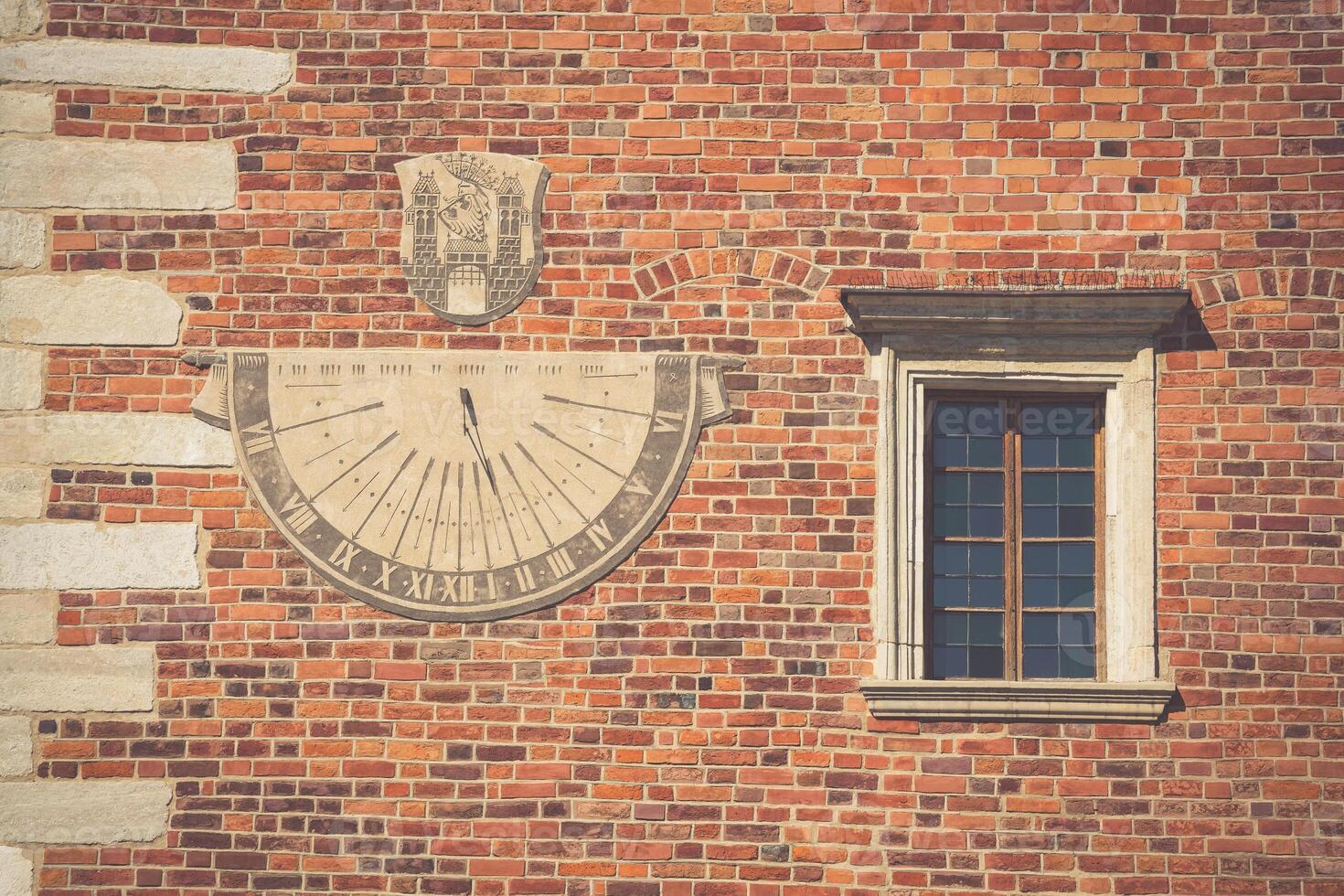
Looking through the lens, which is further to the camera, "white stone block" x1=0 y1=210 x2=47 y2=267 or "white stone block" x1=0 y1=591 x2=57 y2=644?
"white stone block" x1=0 y1=210 x2=47 y2=267

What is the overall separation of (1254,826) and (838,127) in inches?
128

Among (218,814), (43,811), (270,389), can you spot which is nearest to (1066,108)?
(270,389)

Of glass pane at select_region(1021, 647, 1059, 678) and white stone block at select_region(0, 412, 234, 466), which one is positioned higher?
white stone block at select_region(0, 412, 234, 466)

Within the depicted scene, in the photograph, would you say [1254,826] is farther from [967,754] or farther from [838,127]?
[838,127]

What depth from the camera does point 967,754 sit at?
6793 millimetres

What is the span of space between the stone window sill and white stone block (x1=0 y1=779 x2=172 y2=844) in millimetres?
2816

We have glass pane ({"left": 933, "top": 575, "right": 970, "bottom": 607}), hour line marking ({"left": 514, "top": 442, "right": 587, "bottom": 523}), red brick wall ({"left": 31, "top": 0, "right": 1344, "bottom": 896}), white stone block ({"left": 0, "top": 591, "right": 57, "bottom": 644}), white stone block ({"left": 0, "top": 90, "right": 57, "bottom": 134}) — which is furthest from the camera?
white stone block ({"left": 0, "top": 90, "right": 57, "bottom": 134})

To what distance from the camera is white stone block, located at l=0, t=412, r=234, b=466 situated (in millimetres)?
6980

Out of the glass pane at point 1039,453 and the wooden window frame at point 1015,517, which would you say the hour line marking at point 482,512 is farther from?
the glass pane at point 1039,453

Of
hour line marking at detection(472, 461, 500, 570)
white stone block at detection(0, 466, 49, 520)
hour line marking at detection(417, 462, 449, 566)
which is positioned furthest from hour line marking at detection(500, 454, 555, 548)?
white stone block at detection(0, 466, 49, 520)

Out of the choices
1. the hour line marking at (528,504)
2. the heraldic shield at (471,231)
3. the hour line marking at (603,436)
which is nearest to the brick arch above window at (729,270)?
the heraldic shield at (471,231)

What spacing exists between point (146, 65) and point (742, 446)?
9.66 ft

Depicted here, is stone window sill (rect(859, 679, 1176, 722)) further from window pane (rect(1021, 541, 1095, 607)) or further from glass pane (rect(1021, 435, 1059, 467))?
glass pane (rect(1021, 435, 1059, 467))

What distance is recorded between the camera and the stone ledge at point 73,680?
22.4ft
